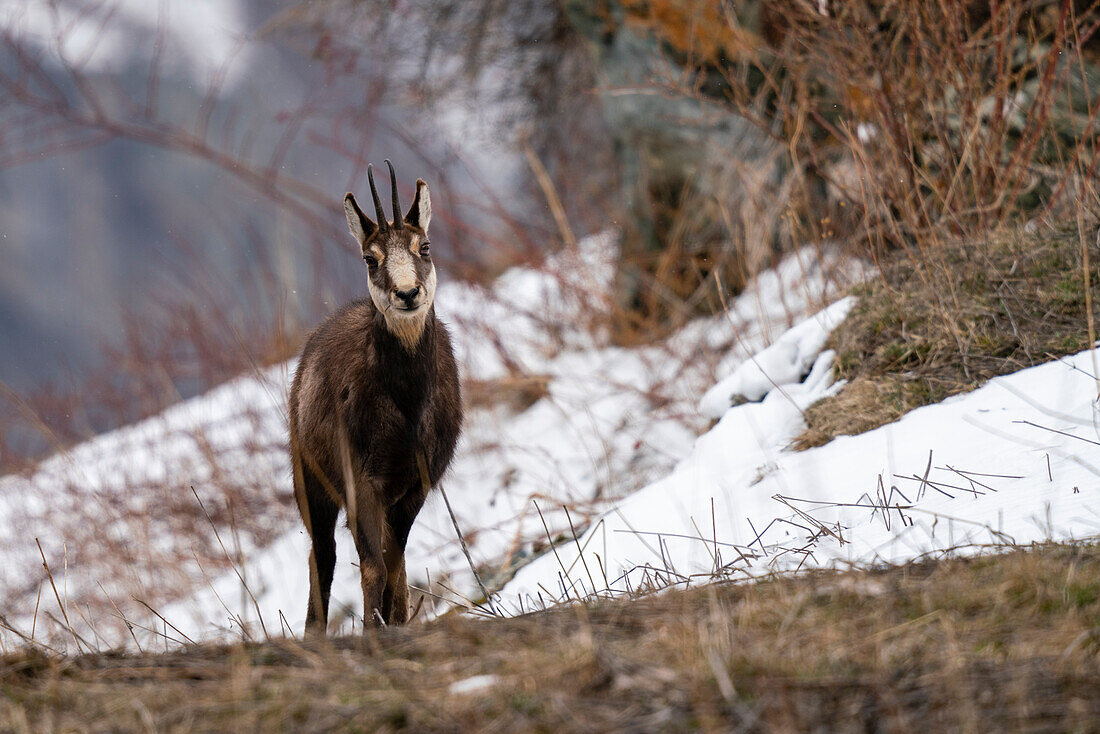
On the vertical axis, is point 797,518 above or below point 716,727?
above

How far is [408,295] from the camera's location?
3549 millimetres

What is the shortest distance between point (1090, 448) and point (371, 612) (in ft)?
8.54

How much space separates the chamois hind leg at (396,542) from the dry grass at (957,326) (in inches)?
75.3

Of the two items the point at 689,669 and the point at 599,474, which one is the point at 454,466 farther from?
the point at 689,669

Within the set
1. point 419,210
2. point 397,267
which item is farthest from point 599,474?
point 397,267

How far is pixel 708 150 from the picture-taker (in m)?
8.66

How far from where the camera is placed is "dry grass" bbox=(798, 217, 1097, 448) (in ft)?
14.0

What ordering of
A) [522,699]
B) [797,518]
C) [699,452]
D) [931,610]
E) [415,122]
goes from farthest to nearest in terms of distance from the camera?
[415,122] → [699,452] → [797,518] → [931,610] → [522,699]

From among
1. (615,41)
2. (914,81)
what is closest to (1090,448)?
(914,81)

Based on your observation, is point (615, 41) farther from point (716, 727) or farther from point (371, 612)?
point (716, 727)

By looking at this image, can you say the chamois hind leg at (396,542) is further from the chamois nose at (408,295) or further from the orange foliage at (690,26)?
the orange foliage at (690,26)

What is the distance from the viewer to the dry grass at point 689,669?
1562mm

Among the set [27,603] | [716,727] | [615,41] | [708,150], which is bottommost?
[716,727]

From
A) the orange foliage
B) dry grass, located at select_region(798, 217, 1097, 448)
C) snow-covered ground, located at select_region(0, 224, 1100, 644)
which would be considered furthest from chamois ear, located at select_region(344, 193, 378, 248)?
the orange foliage
